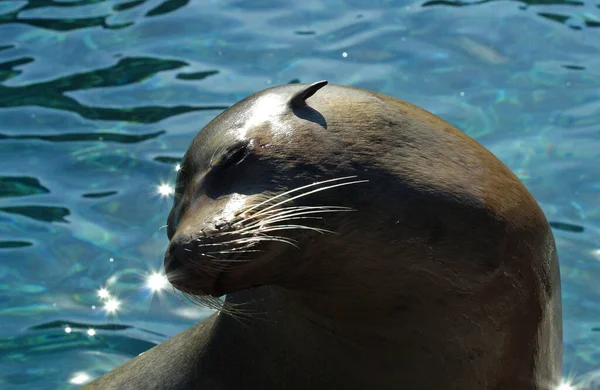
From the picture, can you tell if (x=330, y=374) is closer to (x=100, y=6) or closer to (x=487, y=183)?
(x=487, y=183)

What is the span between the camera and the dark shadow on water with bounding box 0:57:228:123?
8.35 meters

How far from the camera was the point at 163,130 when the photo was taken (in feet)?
26.6

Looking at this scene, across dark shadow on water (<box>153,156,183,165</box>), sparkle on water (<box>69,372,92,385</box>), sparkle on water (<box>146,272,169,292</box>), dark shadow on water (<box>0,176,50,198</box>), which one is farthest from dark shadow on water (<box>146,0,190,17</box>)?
sparkle on water (<box>69,372,92,385</box>)

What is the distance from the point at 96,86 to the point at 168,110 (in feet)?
A: 2.47

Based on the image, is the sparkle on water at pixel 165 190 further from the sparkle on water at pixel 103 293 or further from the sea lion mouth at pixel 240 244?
the sea lion mouth at pixel 240 244

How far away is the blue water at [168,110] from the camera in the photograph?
6.39 m

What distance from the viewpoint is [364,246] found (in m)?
3.61

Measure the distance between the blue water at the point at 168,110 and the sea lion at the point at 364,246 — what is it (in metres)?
2.01

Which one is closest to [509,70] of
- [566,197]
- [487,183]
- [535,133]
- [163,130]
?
[535,133]

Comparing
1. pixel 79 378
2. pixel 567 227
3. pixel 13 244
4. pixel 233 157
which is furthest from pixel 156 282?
pixel 233 157

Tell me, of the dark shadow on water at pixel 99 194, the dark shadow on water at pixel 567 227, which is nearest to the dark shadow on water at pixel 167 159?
the dark shadow on water at pixel 99 194

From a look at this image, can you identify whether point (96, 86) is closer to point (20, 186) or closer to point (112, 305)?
point (20, 186)

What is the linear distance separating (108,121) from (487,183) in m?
4.96

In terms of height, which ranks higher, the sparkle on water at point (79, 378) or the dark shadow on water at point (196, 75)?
the dark shadow on water at point (196, 75)
